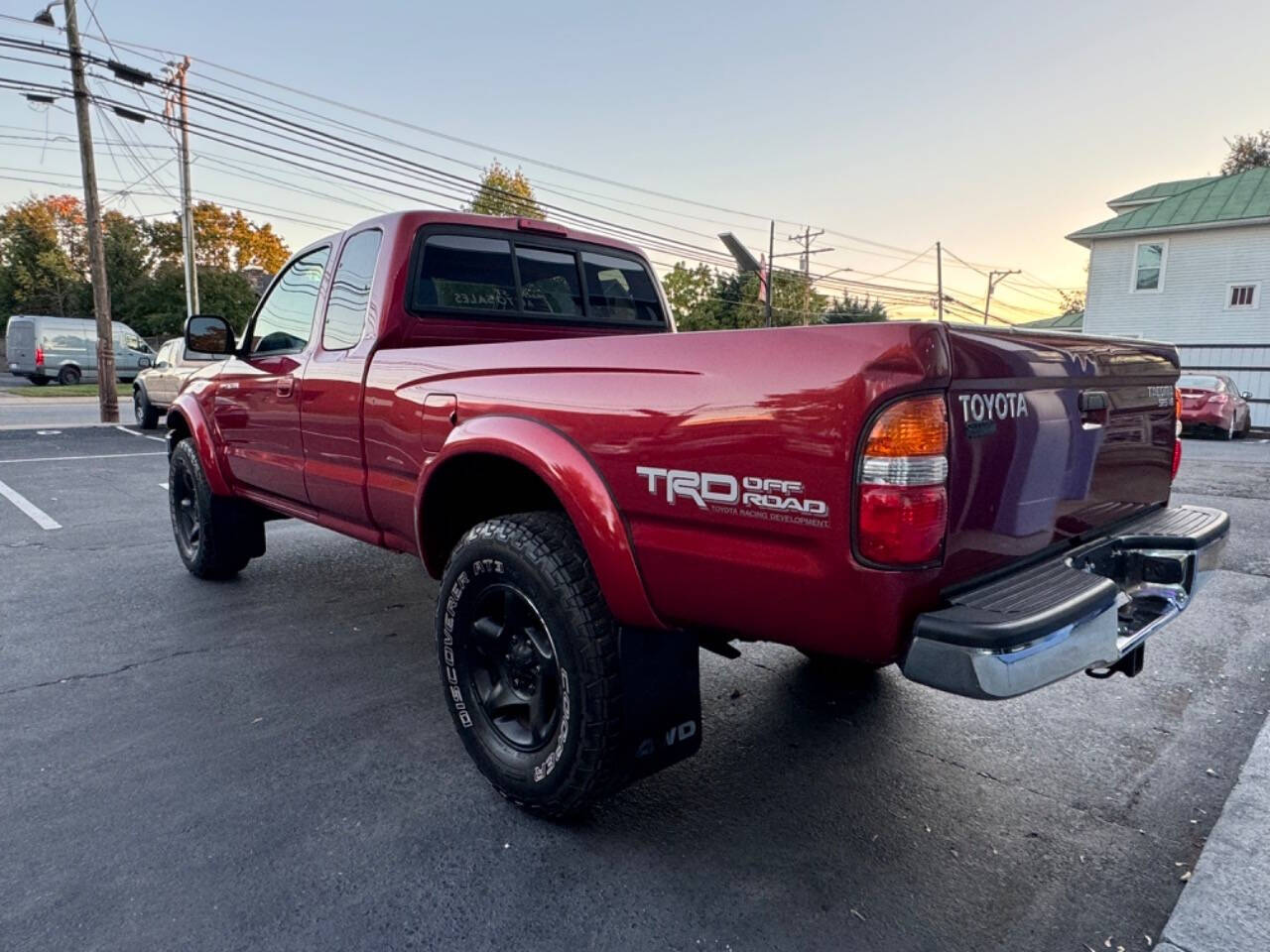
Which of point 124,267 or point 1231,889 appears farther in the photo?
point 124,267

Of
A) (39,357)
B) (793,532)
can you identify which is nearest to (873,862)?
(793,532)

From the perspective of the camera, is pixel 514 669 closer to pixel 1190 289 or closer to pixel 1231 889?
pixel 1231 889

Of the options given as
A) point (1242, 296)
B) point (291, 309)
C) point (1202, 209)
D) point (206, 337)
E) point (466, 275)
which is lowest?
point (206, 337)

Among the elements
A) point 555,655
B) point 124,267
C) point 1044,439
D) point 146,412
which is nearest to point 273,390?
point 555,655

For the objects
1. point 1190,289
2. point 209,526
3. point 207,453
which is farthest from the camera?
point 1190,289

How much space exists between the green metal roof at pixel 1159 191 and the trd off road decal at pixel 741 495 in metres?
28.2

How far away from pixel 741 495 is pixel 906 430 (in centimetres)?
39

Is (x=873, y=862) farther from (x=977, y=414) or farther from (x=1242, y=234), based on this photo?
(x=1242, y=234)

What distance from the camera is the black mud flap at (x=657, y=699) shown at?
7.11 feet

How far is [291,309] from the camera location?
409cm

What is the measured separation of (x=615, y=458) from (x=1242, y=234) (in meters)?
25.3

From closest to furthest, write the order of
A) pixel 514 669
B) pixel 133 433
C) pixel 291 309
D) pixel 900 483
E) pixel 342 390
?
1. pixel 900 483
2. pixel 514 669
3. pixel 342 390
4. pixel 291 309
5. pixel 133 433

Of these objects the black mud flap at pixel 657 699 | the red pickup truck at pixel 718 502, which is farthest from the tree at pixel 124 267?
the black mud flap at pixel 657 699

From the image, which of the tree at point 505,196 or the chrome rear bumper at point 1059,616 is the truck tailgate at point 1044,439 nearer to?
the chrome rear bumper at point 1059,616
